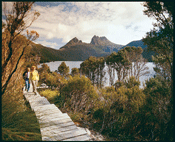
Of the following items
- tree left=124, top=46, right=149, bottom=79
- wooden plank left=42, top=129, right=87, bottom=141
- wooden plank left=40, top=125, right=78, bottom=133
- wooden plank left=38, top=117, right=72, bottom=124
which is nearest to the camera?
wooden plank left=42, top=129, right=87, bottom=141

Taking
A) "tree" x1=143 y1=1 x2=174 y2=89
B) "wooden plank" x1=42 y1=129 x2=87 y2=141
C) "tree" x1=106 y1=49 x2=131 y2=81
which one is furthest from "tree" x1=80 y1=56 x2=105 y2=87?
"wooden plank" x1=42 y1=129 x2=87 y2=141

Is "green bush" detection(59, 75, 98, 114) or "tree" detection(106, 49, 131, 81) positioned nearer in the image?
"green bush" detection(59, 75, 98, 114)

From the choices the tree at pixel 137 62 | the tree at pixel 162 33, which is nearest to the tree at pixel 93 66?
the tree at pixel 137 62

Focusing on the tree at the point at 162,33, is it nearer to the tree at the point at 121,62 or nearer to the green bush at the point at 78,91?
the green bush at the point at 78,91

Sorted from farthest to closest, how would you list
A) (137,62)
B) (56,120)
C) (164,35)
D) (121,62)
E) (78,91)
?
(121,62) → (137,62) → (78,91) → (164,35) → (56,120)

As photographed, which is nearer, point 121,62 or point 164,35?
point 164,35

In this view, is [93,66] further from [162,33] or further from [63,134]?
[63,134]

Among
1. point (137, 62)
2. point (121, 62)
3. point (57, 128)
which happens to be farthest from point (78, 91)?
point (121, 62)

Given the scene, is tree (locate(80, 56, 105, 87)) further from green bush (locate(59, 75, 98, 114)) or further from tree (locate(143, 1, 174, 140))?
tree (locate(143, 1, 174, 140))

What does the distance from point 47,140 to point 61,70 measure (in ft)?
96.2

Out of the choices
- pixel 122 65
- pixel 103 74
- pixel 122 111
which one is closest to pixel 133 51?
pixel 122 65

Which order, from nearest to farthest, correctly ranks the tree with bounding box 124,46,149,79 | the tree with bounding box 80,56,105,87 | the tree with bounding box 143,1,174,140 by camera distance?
the tree with bounding box 143,1,174,140
the tree with bounding box 124,46,149,79
the tree with bounding box 80,56,105,87

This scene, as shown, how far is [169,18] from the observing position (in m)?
3.20

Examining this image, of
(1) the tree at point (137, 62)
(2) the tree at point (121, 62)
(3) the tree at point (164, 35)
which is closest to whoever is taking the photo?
(3) the tree at point (164, 35)
